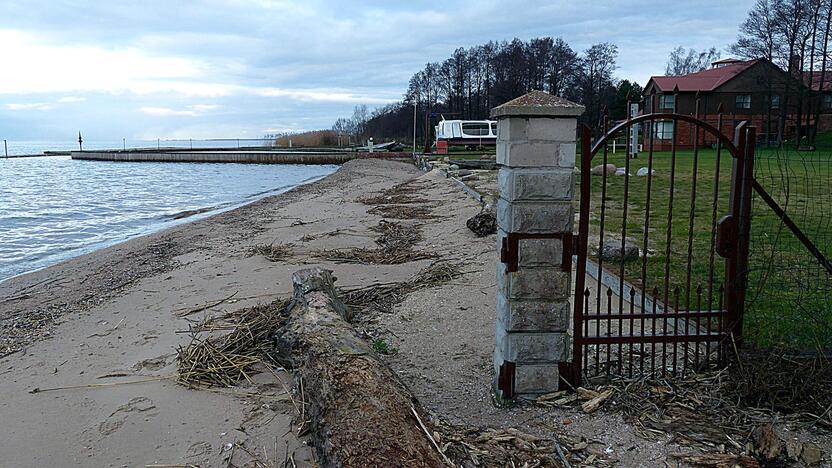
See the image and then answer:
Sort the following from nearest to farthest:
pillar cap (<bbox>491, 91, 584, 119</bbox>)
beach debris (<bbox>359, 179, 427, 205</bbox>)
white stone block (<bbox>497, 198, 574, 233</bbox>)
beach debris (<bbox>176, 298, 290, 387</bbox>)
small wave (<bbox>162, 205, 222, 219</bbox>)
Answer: pillar cap (<bbox>491, 91, 584, 119</bbox>) → white stone block (<bbox>497, 198, 574, 233</bbox>) → beach debris (<bbox>176, 298, 290, 387</bbox>) → beach debris (<bbox>359, 179, 427, 205</bbox>) → small wave (<bbox>162, 205, 222, 219</bbox>)

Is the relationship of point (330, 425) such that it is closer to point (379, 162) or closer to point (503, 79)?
point (379, 162)

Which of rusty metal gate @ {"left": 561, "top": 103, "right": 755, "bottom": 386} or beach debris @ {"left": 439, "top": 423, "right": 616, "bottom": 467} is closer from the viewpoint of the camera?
beach debris @ {"left": 439, "top": 423, "right": 616, "bottom": 467}

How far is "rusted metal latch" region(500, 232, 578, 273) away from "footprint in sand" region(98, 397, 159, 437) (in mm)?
2687

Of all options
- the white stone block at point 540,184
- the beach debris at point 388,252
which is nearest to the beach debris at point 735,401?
the white stone block at point 540,184

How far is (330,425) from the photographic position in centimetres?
345

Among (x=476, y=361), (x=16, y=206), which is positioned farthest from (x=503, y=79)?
(x=476, y=361)

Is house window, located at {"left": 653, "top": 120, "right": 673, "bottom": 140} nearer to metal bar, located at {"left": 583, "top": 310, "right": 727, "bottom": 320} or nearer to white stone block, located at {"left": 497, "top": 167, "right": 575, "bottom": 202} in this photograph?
white stone block, located at {"left": 497, "top": 167, "right": 575, "bottom": 202}

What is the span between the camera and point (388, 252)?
32.7ft

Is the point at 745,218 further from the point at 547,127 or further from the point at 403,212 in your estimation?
the point at 403,212

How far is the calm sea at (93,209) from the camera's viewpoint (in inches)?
611

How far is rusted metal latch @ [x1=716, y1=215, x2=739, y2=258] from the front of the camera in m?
4.14

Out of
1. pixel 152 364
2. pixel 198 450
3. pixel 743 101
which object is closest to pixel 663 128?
pixel 152 364

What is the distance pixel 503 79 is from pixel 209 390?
6296 cm

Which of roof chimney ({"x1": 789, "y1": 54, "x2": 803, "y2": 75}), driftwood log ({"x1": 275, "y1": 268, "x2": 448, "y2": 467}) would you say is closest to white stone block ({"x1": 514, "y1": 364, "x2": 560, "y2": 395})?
driftwood log ({"x1": 275, "y1": 268, "x2": 448, "y2": 467})
